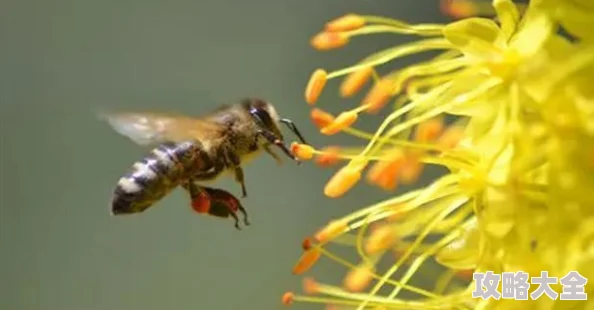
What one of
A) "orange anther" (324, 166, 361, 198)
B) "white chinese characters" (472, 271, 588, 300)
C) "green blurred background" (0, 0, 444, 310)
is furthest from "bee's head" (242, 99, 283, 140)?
"green blurred background" (0, 0, 444, 310)

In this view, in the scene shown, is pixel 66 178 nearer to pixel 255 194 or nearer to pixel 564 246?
pixel 255 194

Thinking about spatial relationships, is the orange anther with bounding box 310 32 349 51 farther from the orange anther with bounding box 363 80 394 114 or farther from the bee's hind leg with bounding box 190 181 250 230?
the bee's hind leg with bounding box 190 181 250 230

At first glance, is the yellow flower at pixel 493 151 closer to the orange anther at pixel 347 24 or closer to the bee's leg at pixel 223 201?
the orange anther at pixel 347 24

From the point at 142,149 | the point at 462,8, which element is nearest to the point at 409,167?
the point at 462,8

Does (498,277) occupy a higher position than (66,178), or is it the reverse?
(66,178)

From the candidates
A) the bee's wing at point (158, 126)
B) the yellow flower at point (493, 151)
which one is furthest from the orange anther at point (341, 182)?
the bee's wing at point (158, 126)

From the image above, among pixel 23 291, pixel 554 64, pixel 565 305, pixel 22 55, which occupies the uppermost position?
pixel 22 55

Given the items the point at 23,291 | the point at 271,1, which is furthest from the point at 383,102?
the point at 23,291

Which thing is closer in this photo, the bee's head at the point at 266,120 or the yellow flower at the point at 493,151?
the yellow flower at the point at 493,151
